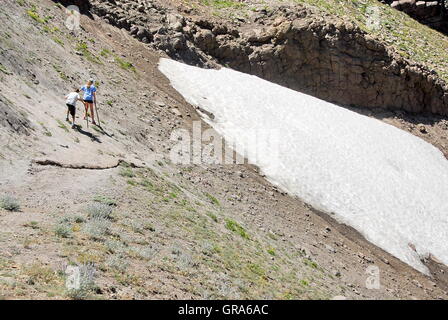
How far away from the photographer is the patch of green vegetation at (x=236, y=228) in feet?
51.4

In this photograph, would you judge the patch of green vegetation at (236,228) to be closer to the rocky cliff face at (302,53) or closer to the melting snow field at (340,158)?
the melting snow field at (340,158)

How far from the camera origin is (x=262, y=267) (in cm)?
1331

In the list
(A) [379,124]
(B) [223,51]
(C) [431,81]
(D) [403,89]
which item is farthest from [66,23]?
(C) [431,81]

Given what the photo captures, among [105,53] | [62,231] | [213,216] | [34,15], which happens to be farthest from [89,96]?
[34,15]

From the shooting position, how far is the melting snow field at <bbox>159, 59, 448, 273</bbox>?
2311 centimetres

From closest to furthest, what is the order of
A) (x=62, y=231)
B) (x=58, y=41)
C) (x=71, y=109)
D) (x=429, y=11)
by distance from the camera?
1. (x=62, y=231)
2. (x=71, y=109)
3. (x=58, y=41)
4. (x=429, y=11)

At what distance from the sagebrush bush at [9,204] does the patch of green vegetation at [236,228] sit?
25.2ft

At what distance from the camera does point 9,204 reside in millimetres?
10211

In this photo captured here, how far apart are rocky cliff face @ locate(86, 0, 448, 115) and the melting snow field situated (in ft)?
7.02

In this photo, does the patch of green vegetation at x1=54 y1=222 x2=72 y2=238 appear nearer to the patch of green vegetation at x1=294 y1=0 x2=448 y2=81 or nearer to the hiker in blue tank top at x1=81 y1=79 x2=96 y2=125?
the hiker in blue tank top at x1=81 y1=79 x2=96 y2=125

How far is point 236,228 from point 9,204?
27.7ft

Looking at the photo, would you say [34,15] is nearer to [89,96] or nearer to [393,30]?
[89,96]
